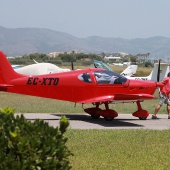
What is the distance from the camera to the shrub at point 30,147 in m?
6.18

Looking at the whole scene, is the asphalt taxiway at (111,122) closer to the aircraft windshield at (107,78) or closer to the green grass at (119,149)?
the aircraft windshield at (107,78)

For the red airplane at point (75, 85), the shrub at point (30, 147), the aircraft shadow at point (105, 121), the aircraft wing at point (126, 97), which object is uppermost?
the shrub at point (30, 147)

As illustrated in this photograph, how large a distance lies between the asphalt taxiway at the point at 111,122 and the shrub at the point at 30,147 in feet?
31.6

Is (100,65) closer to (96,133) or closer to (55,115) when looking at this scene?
(55,115)

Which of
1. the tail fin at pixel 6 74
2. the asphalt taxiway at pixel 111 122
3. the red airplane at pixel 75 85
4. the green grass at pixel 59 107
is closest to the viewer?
the asphalt taxiway at pixel 111 122

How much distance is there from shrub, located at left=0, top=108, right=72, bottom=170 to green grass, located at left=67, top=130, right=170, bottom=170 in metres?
3.04

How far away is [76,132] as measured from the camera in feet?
47.2

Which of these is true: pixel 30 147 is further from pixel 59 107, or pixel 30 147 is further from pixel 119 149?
pixel 59 107

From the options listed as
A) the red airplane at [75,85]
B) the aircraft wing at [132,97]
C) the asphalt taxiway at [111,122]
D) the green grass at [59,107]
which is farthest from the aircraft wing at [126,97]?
the green grass at [59,107]

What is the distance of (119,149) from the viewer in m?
11.5

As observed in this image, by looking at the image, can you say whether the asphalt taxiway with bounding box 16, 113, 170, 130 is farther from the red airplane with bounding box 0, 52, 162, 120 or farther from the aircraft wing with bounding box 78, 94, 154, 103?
the aircraft wing with bounding box 78, 94, 154, 103

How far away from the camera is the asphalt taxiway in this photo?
16.8 metres

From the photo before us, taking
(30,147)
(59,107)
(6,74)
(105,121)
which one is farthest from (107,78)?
(30,147)

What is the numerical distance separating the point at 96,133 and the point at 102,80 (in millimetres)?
4536
